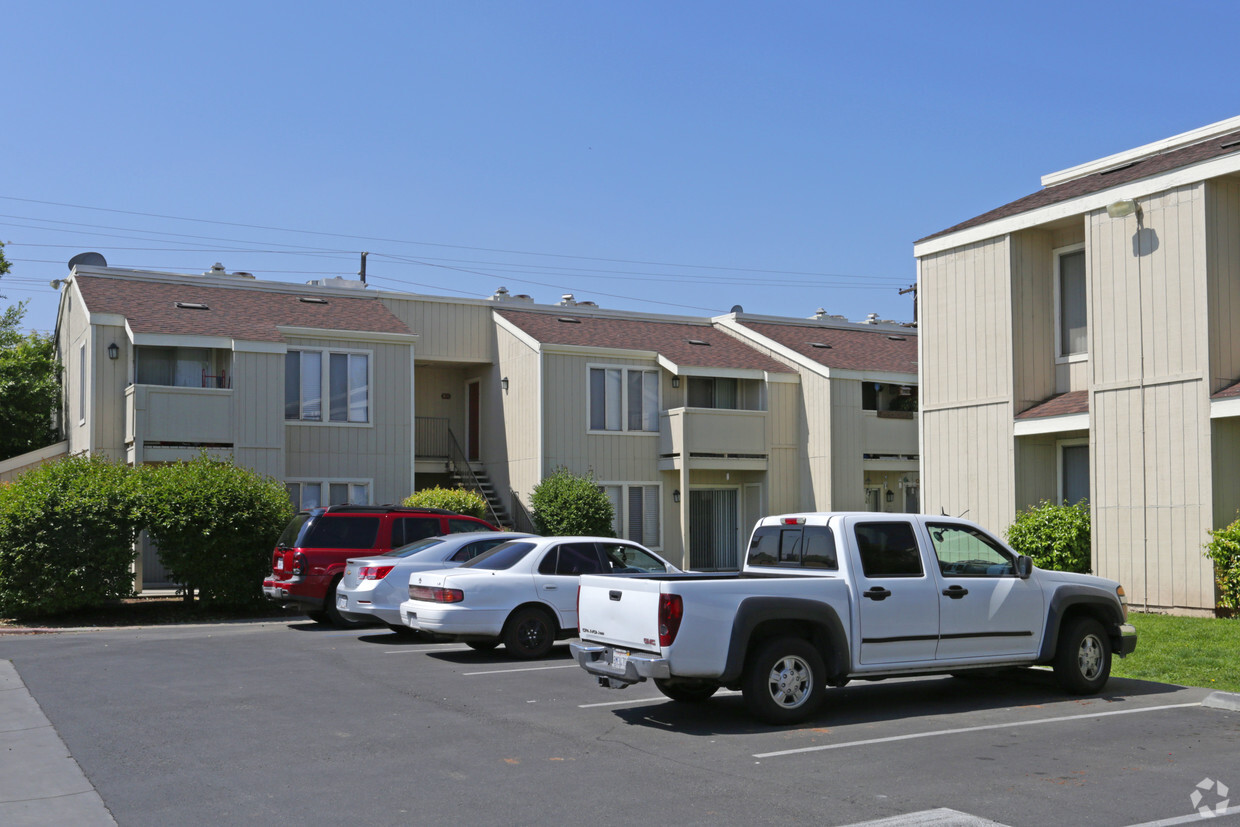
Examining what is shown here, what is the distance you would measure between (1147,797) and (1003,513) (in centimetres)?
1198

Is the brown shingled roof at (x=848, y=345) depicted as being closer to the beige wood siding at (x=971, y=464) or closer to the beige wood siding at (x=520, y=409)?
the beige wood siding at (x=520, y=409)

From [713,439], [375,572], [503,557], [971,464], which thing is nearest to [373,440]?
[713,439]

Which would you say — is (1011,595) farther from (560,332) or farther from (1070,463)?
(560,332)

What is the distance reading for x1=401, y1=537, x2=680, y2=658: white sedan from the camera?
13750 millimetres

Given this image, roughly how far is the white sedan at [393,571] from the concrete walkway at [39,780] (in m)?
5.31

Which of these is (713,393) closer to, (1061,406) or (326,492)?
(326,492)

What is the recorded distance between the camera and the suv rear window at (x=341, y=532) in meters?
17.9

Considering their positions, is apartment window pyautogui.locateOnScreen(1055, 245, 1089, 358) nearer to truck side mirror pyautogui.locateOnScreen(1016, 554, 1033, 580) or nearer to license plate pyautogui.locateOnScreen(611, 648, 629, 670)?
truck side mirror pyautogui.locateOnScreen(1016, 554, 1033, 580)

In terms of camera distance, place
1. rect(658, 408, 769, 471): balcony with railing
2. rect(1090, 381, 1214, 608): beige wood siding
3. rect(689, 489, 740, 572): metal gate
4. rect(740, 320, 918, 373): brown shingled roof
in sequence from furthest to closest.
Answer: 1. rect(740, 320, 918, 373): brown shingled roof
2. rect(689, 489, 740, 572): metal gate
3. rect(658, 408, 769, 471): balcony with railing
4. rect(1090, 381, 1214, 608): beige wood siding

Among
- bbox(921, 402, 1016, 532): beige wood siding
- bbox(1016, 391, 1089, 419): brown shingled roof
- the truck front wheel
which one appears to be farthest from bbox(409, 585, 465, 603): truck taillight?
bbox(1016, 391, 1089, 419): brown shingled roof

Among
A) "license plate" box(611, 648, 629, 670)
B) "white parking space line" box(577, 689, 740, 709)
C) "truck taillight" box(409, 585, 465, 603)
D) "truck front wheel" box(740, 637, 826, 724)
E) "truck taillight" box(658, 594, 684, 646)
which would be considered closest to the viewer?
"truck taillight" box(658, 594, 684, 646)

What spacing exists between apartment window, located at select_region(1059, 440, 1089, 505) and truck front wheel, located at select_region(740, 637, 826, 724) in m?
10.7

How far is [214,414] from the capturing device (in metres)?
24.6

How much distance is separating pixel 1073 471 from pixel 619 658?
1197 centimetres
